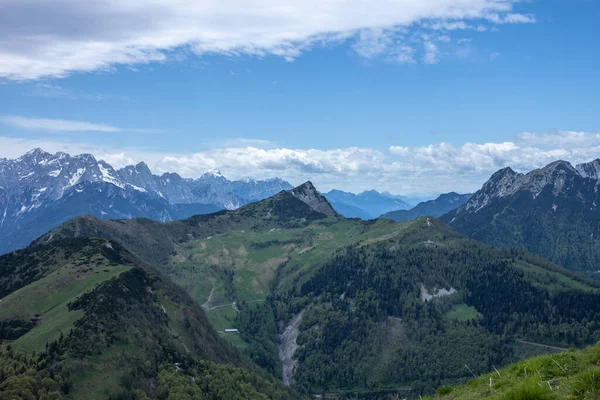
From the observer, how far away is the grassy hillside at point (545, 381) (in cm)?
2348

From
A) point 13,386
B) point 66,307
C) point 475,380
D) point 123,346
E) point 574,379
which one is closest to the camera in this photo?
point 574,379

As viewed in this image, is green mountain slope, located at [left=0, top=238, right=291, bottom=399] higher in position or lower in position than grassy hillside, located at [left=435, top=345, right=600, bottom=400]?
lower

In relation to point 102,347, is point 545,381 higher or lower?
higher

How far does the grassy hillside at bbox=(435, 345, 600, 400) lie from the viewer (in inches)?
925

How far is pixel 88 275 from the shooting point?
7751 inches

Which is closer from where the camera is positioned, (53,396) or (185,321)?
(53,396)

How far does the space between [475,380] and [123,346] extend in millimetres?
133433

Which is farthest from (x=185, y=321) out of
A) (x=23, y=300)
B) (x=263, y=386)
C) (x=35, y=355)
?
(x=35, y=355)

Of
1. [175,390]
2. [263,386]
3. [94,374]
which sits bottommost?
[263,386]

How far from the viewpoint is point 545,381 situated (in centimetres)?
2789

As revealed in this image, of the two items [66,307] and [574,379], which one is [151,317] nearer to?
[66,307]

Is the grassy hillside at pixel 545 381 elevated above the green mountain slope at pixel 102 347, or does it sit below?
above

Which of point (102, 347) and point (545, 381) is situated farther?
point (102, 347)

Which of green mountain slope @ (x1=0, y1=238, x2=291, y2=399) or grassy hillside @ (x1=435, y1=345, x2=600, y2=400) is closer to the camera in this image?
grassy hillside @ (x1=435, y1=345, x2=600, y2=400)
